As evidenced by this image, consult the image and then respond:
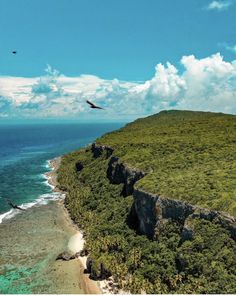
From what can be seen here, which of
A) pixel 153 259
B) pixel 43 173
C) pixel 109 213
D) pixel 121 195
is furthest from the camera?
pixel 43 173

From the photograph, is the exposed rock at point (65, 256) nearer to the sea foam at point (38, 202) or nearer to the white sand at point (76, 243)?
the white sand at point (76, 243)

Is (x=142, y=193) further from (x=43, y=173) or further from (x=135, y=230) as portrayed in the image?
(x=43, y=173)

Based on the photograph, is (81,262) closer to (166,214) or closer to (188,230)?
(166,214)

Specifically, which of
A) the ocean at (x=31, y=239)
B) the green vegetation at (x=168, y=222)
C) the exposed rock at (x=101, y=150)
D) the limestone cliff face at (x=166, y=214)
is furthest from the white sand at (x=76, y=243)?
the exposed rock at (x=101, y=150)

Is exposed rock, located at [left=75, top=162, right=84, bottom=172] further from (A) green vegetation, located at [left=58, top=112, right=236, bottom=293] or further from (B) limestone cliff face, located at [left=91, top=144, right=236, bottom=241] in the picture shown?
(B) limestone cliff face, located at [left=91, top=144, right=236, bottom=241]

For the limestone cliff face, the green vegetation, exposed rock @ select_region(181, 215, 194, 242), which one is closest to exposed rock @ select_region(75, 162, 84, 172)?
the green vegetation

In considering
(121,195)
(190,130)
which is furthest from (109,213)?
(190,130)

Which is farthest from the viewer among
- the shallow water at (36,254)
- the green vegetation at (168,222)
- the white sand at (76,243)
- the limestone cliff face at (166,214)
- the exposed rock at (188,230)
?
the white sand at (76,243)

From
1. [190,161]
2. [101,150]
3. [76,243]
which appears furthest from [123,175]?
[101,150]
